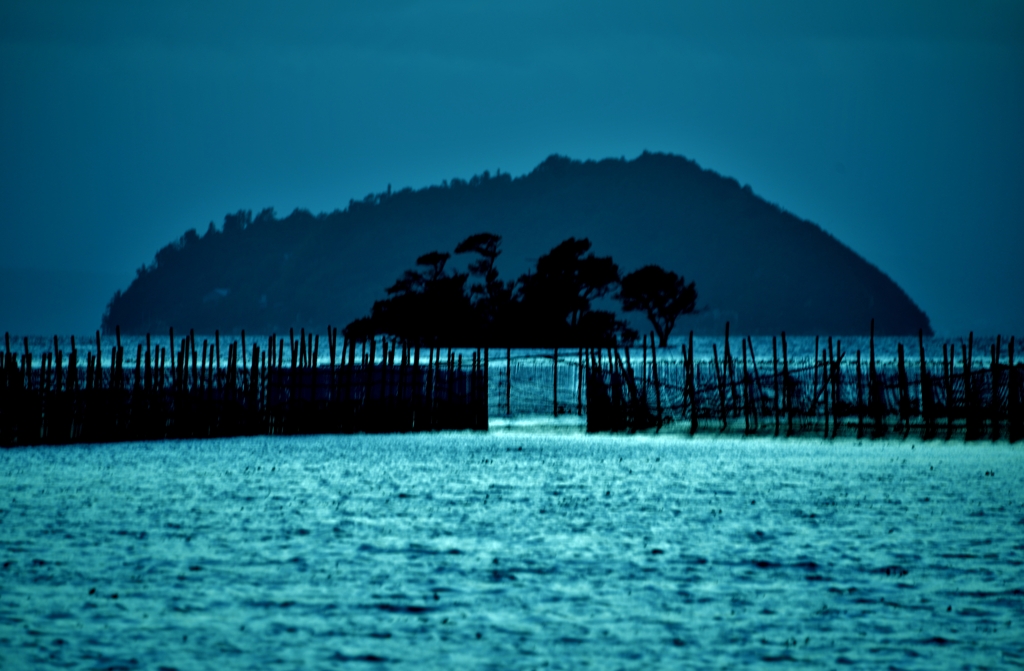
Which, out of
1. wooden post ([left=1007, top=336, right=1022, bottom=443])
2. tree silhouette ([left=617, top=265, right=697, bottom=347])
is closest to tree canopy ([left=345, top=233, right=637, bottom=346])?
tree silhouette ([left=617, top=265, right=697, bottom=347])

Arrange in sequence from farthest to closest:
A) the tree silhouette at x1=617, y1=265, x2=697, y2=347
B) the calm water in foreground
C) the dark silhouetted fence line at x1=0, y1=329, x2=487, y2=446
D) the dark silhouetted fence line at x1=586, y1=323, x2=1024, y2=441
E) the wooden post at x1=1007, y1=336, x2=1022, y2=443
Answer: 1. the tree silhouette at x1=617, y1=265, x2=697, y2=347
2. the dark silhouetted fence line at x1=586, y1=323, x2=1024, y2=441
3. the wooden post at x1=1007, y1=336, x2=1022, y2=443
4. the dark silhouetted fence line at x1=0, y1=329, x2=487, y2=446
5. the calm water in foreground

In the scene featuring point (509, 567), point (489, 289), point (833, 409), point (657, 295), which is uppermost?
point (657, 295)

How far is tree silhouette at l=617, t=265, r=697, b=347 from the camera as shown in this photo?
74.7 m

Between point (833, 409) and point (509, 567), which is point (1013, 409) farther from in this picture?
point (509, 567)

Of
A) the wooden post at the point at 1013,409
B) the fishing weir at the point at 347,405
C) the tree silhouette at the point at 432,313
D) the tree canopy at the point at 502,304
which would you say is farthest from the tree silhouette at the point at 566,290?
the wooden post at the point at 1013,409

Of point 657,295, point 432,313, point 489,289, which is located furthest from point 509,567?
point 657,295

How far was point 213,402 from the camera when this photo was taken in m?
19.4

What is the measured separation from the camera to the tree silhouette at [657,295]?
7469 cm

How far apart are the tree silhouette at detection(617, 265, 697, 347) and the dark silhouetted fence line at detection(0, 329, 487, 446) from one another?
5155 cm

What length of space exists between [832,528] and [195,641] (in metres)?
5.32

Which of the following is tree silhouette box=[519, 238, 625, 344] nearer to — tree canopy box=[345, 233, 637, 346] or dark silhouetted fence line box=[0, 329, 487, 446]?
tree canopy box=[345, 233, 637, 346]

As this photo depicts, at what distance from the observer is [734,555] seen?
8.23m

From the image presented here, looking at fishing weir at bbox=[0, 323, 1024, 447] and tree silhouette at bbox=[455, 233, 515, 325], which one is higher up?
tree silhouette at bbox=[455, 233, 515, 325]

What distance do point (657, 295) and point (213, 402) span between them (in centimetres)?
5890
